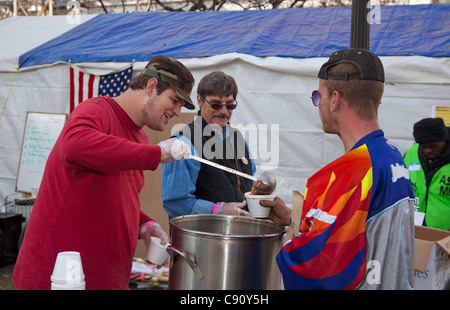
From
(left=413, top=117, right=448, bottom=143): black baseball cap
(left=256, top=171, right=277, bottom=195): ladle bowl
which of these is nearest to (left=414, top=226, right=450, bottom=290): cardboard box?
(left=413, top=117, right=448, bottom=143): black baseball cap

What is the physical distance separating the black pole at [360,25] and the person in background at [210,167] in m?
1.06

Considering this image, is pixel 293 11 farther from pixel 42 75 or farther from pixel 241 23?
pixel 42 75

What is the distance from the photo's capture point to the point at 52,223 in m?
2.01

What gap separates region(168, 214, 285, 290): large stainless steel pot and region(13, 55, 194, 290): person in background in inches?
7.9

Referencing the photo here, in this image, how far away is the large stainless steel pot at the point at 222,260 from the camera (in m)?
1.92

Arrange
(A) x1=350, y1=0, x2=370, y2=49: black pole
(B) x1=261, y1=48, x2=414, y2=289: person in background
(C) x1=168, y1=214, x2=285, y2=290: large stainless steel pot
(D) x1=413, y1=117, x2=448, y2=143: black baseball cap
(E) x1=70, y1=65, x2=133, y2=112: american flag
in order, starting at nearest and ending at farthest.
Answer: (B) x1=261, y1=48, x2=414, y2=289: person in background, (C) x1=168, y1=214, x2=285, y2=290: large stainless steel pot, (A) x1=350, y1=0, x2=370, y2=49: black pole, (D) x1=413, y1=117, x2=448, y2=143: black baseball cap, (E) x1=70, y1=65, x2=133, y2=112: american flag

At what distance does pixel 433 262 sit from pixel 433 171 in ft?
4.80

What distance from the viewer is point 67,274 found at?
138 cm

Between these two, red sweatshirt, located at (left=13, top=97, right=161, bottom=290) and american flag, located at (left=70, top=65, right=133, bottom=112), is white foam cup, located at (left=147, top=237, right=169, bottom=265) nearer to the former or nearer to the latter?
red sweatshirt, located at (left=13, top=97, right=161, bottom=290)

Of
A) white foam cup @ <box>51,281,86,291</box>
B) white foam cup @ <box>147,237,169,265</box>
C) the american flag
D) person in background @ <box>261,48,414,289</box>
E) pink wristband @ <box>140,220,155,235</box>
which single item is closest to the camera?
white foam cup @ <box>51,281,86,291</box>

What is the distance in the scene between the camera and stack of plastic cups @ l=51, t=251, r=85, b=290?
1.38m

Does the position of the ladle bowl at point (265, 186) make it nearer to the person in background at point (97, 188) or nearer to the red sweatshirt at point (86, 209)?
the person in background at point (97, 188)

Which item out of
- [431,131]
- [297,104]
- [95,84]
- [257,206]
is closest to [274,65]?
[297,104]

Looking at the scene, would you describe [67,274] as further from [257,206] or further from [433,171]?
[433,171]
